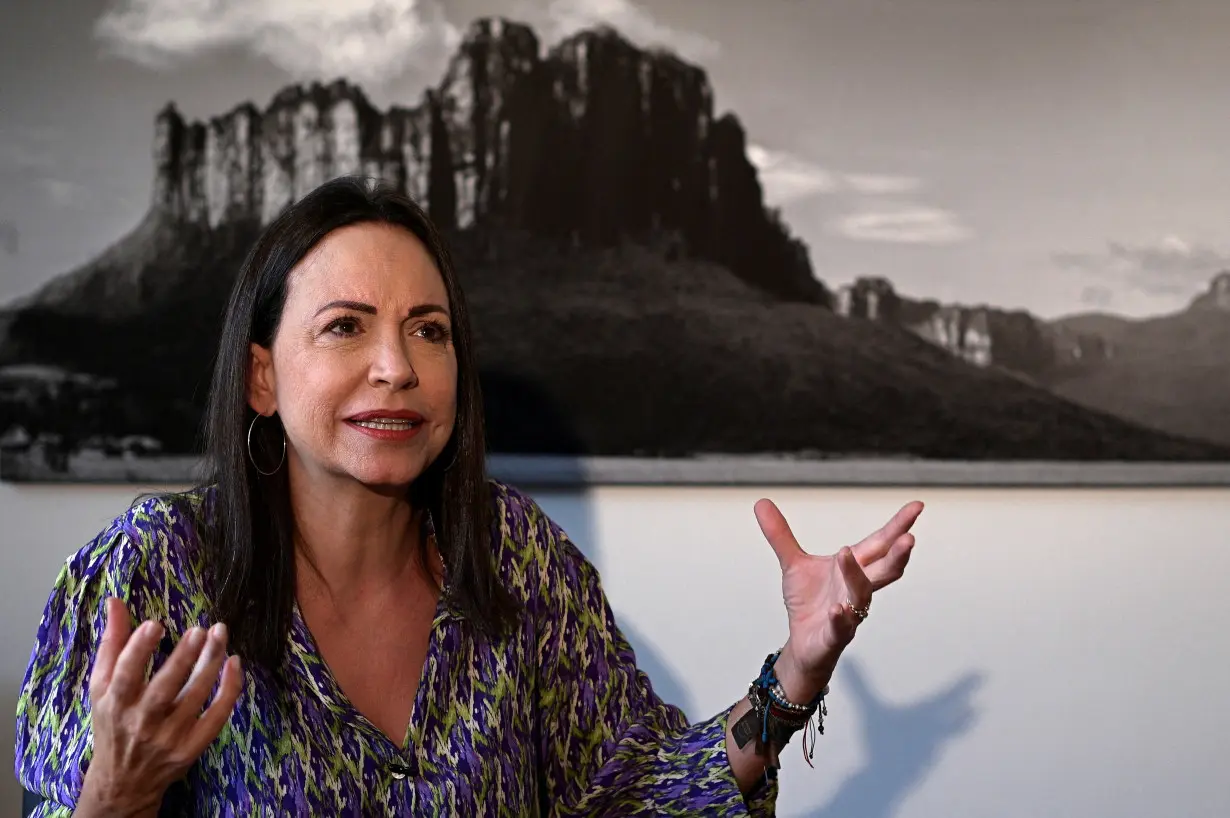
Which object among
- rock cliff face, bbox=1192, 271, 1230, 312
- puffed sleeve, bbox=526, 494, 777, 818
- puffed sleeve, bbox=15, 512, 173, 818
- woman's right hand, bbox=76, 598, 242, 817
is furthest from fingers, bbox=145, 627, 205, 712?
rock cliff face, bbox=1192, 271, 1230, 312

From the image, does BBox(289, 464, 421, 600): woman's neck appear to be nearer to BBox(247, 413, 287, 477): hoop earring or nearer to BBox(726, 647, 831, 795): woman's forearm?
BBox(247, 413, 287, 477): hoop earring

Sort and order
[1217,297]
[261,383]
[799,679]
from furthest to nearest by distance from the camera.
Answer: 1. [1217,297]
2. [261,383]
3. [799,679]

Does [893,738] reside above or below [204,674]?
below

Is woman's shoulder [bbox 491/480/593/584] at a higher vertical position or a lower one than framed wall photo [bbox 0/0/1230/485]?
lower

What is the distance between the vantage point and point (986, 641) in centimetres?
195

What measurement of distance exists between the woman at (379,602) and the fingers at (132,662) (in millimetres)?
220

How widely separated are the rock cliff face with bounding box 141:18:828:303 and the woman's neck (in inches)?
25.4

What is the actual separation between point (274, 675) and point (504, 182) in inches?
37.7

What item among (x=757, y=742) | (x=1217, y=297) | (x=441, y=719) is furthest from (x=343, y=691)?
(x=1217, y=297)

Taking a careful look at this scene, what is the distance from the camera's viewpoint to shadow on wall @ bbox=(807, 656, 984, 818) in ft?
6.38

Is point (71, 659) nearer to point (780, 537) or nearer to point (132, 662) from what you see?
point (132, 662)

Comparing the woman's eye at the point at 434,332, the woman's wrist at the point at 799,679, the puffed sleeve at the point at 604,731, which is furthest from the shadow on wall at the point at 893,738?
the woman's eye at the point at 434,332

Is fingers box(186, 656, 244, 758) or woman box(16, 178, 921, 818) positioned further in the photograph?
woman box(16, 178, 921, 818)

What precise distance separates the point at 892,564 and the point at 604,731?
0.48m
